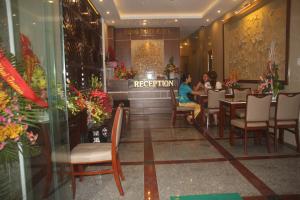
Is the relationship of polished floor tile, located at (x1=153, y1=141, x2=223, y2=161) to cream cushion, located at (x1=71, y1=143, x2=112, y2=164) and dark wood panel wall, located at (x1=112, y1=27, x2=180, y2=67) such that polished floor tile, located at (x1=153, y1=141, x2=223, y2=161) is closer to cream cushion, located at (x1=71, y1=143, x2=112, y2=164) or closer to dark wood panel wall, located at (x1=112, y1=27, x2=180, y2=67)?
cream cushion, located at (x1=71, y1=143, x2=112, y2=164)

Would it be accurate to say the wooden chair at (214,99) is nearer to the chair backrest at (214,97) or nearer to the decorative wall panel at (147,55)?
the chair backrest at (214,97)

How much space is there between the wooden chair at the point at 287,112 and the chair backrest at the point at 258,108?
0.19m

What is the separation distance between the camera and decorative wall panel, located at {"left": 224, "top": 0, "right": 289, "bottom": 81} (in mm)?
5051

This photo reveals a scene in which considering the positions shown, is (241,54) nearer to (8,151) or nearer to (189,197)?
(189,197)

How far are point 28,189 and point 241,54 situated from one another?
6.61 meters

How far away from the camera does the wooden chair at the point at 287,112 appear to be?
4.11m

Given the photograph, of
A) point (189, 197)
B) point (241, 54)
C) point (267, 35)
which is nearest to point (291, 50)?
point (267, 35)

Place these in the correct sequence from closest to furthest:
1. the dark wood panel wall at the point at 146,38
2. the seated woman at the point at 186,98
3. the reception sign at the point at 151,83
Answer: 1. the seated woman at the point at 186,98
2. the reception sign at the point at 151,83
3. the dark wood panel wall at the point at 146,38

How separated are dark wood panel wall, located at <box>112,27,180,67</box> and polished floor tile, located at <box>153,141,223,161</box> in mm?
5908

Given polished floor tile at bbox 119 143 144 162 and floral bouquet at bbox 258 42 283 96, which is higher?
floral bouquet at bbox 258 42 283 96

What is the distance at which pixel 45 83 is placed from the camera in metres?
1.94

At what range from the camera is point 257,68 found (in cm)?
619

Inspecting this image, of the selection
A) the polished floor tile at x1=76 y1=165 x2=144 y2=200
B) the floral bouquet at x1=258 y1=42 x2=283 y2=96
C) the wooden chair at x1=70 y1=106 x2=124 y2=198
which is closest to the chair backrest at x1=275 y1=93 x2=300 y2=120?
the floral bouquet at x1=258 y1=42 x2=283 y2=96

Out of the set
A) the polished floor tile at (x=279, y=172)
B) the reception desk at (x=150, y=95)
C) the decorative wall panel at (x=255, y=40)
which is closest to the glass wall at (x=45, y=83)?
the polished floor tile at (x=279, y=172)
